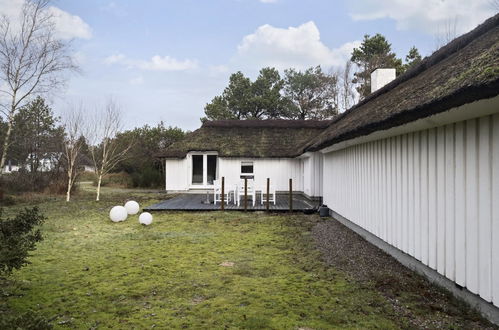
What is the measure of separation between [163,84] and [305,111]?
1686 cm

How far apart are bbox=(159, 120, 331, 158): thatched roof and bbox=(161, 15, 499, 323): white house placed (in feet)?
30.1

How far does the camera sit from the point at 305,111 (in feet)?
110

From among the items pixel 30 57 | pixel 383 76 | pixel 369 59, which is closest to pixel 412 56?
pixel 369 59

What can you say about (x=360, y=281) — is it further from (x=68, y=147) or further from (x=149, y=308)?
(x=68, y=147)

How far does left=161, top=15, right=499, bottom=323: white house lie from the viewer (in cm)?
318

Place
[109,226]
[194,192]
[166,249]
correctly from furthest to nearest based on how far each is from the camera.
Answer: [194,192] → [109,226] → [166,249]

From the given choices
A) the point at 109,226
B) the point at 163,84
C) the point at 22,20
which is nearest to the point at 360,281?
the point at 109,226

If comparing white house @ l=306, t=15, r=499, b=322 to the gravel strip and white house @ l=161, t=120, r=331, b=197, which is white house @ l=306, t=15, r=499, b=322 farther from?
white house @ l=161, t=120, r=331, b=197

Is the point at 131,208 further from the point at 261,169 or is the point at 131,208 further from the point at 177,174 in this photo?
the point at 261,169

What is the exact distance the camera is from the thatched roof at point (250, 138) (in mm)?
18250

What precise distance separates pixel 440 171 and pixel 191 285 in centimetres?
359

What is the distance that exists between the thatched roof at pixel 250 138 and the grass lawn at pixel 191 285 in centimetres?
1028

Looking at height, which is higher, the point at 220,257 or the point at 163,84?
the point at 163,84

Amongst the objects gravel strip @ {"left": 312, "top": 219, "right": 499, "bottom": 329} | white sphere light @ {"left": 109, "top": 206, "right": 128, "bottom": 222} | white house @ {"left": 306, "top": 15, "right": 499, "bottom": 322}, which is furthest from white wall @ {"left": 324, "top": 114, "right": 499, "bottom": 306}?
white sphere light @ {"left": 109, "top": 206, "right": 128, "bottom": 222}
